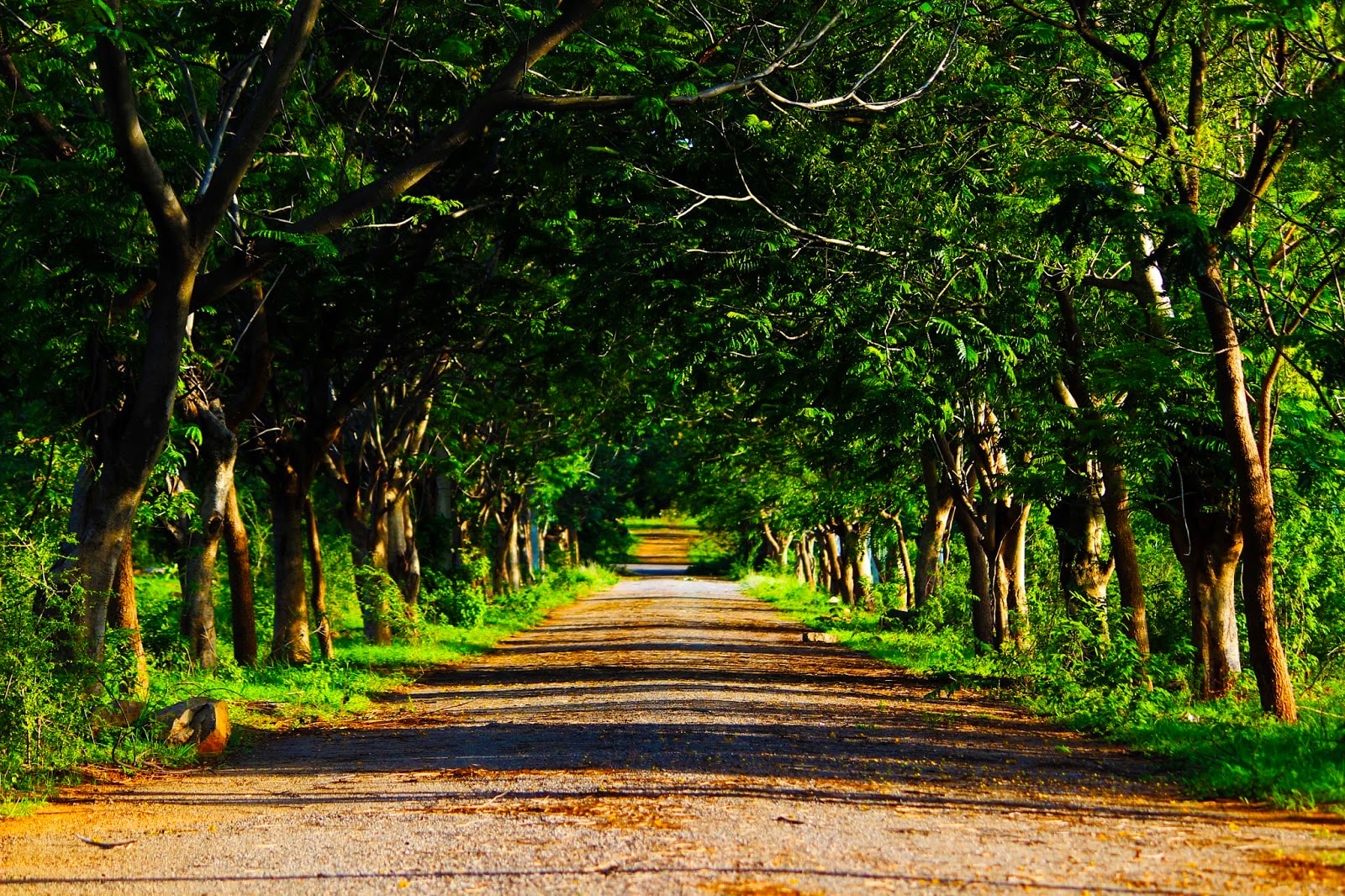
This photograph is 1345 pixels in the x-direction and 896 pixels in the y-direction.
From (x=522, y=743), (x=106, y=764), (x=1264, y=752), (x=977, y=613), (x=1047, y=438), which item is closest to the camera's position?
(x=1264, y=752)

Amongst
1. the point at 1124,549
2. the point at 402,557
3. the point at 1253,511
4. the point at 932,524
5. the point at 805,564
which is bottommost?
the point at 805,564

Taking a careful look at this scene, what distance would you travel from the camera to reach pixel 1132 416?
13.0m

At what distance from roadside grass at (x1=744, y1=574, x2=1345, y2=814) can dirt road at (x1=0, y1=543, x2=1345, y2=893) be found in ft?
1.41

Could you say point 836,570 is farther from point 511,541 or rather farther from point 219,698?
point 219,698

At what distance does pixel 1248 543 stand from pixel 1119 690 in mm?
2307

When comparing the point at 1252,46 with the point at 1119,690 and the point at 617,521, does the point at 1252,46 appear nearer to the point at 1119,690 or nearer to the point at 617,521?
the point at 1119,690

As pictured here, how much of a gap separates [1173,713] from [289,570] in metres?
12.0

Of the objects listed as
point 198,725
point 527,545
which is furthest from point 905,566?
point 198,725

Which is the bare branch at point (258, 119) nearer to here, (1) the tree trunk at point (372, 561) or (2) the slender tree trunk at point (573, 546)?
(1) the tree trunk at point (372, 561)

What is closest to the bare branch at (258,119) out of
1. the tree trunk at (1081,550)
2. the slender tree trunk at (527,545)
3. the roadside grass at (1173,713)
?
the roadside grass at (1173,713)

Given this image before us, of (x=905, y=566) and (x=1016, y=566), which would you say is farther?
(x=905, y=566)

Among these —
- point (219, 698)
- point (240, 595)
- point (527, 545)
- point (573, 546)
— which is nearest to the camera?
point (219, 698)

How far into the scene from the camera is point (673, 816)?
7.91 meters

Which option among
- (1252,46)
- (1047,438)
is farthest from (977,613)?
(1252,46)
